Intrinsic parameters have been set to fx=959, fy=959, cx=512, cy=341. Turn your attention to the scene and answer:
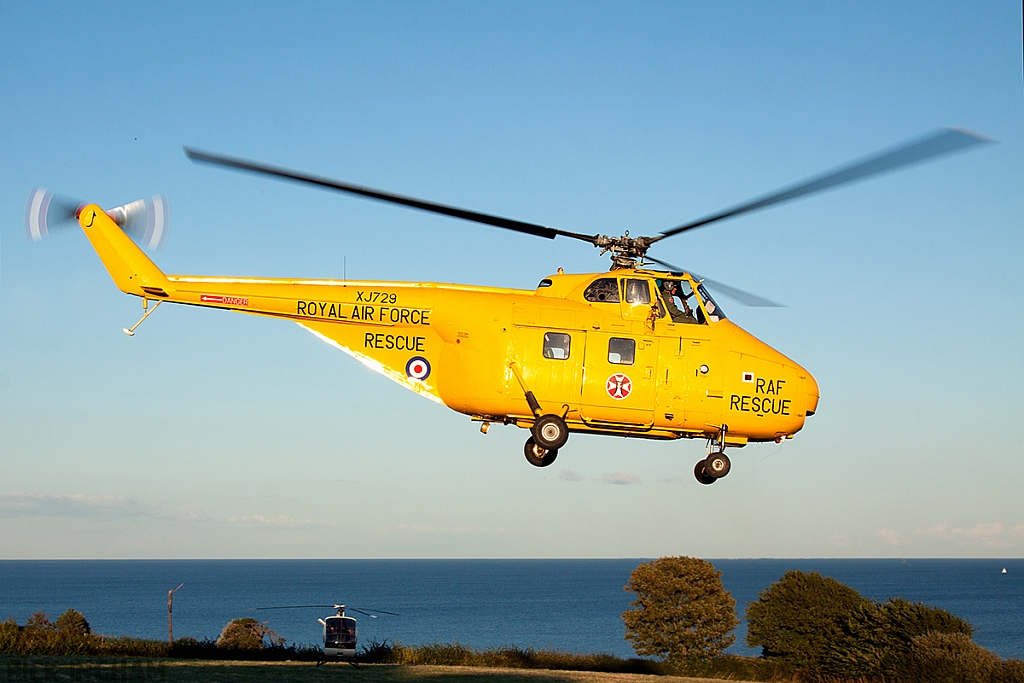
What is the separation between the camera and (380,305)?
16719 mm

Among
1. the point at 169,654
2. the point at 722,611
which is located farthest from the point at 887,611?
the point at 169,654

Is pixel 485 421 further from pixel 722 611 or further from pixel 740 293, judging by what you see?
pixel 722 611

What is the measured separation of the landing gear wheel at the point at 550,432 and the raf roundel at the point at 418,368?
7.22 ft

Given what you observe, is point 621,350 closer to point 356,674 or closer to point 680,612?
point 356,674

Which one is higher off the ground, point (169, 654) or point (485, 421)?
point (485, 421)

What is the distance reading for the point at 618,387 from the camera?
16.0 meters

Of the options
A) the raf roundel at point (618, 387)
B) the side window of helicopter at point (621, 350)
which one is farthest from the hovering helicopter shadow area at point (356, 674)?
the side window of helicopter at point (621, 350)

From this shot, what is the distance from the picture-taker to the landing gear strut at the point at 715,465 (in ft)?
52.9

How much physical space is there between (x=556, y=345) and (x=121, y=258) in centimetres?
795

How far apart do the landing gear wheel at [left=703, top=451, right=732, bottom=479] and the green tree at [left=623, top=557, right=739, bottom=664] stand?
5070 centimetres

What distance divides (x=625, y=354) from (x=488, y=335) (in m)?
2.33

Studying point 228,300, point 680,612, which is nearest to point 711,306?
point 228,300

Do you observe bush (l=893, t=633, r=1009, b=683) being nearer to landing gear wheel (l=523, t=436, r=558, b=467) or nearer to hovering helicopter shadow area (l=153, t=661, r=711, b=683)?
hovering helicopter shadow area (l=153, t=661, r=711, b=683)

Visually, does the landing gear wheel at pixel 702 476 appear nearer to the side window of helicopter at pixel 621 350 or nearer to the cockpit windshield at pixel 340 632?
the side window of helicopter at pixel 621 350
